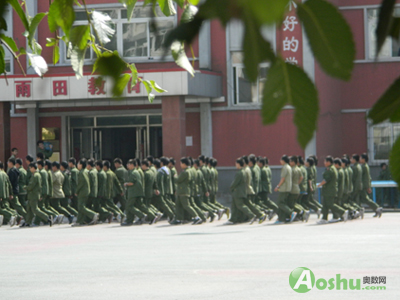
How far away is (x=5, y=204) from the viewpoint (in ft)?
51.4

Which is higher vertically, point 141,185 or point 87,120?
point 87,120

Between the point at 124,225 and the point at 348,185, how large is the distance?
14.9ft

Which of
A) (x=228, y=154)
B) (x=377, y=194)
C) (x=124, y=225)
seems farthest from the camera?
(x=228, y=154)

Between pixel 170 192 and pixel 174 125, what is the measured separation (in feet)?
9.34

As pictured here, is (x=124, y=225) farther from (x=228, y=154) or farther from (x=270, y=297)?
(x=270, y=297)

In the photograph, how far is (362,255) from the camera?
890cm

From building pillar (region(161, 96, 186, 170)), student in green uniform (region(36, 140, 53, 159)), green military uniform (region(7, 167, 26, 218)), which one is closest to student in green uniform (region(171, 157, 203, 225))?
green military uniform (region(7, 167, 26, 218))

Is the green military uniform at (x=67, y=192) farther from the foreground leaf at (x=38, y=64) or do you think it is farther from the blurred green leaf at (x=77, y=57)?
the blurred green leaf at (x=77, y=57)

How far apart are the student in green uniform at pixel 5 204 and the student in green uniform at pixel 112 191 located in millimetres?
1925

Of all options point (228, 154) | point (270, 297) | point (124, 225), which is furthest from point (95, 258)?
point (228, 154)

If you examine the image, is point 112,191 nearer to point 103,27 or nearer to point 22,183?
point 22,183

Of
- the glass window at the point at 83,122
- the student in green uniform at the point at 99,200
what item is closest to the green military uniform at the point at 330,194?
the student in green uniform at the point at 99,200

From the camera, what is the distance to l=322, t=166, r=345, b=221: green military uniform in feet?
47.5

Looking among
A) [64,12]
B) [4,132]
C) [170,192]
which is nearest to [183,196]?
[170,192]
